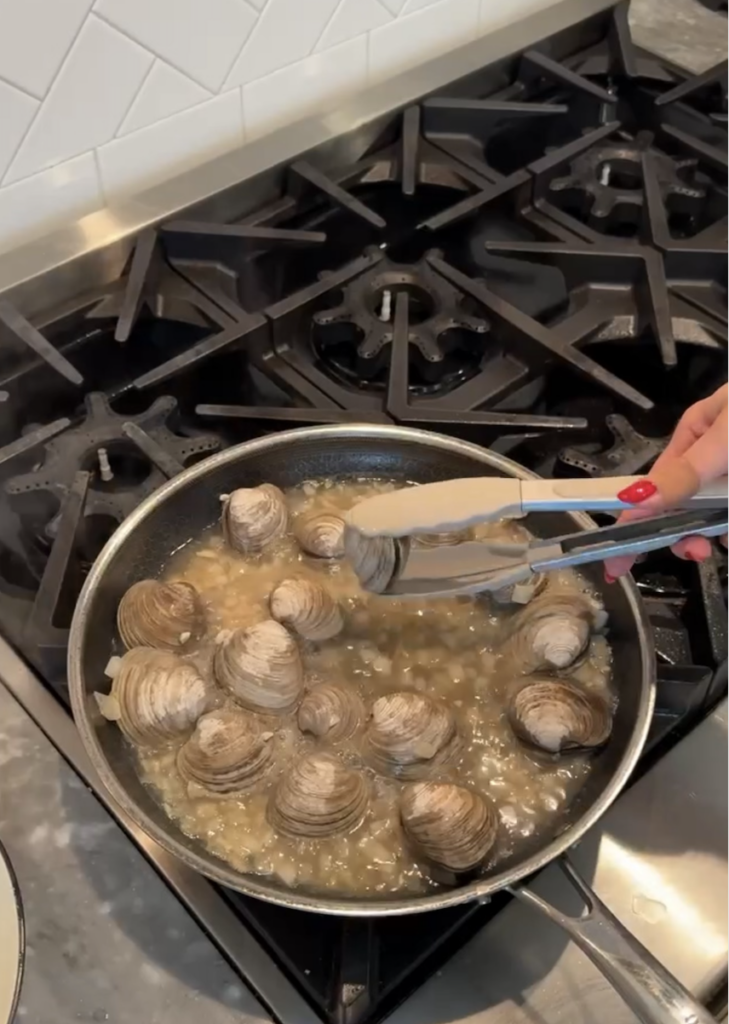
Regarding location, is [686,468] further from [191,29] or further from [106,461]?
[191,29]

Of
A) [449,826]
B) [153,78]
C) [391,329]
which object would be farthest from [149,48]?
[449,826]

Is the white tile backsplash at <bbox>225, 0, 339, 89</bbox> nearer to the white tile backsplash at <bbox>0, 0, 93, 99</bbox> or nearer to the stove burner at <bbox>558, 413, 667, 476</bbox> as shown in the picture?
the white tile backsplash at <bbox>0, 0, 93, 99</bbox>

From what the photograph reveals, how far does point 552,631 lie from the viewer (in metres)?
0.64

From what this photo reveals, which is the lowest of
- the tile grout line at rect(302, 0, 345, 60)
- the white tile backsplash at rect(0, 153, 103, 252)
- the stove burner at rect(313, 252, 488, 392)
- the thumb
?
the thumb

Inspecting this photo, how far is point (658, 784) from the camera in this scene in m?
0.64

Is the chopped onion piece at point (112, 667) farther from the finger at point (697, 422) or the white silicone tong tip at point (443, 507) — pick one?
the finger at point (697, 422)

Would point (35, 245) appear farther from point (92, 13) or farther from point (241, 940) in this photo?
point (241, 940)

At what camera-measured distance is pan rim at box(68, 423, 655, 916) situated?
51 centimetres

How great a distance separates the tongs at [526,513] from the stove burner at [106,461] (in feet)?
0.69

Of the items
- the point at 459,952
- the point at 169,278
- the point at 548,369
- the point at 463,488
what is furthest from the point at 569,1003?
the point at 169,278

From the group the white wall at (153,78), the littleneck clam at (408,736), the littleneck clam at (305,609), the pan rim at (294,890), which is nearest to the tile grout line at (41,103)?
the white wall at (153,78)

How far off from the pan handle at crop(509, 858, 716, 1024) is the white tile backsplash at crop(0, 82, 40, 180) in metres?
0.64

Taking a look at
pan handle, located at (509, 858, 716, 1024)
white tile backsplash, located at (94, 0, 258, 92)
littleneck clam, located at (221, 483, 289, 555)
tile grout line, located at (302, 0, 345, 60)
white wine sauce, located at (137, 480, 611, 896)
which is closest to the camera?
pan handle, located at (509, 858, 716, 1024)

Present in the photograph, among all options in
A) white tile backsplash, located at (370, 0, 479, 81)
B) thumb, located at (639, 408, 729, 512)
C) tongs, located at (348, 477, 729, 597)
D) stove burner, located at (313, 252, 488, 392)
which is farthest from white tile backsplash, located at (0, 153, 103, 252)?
thumb, located at (639, 408, 729, 512)
